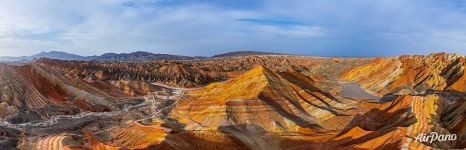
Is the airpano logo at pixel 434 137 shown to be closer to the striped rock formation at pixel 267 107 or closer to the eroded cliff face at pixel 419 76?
the striped rock formation at pixel 267 107

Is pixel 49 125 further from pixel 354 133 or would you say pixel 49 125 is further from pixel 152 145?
pixel 354 133

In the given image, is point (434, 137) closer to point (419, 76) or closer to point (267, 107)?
point (267, 107)

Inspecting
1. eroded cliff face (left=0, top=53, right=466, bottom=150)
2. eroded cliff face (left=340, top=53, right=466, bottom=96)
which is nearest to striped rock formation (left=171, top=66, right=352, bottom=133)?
eroded cliff face (left=0, top=53, right=466, bottom=150)

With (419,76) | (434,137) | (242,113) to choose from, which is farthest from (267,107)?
(419,76)

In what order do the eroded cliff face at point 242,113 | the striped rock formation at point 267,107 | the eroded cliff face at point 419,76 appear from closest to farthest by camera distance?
the eroded cliff face at point 242,113, the striped rock formation at point 267,107, the eroded cliff face at point 419,76

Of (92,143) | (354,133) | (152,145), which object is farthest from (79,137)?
(354,133)

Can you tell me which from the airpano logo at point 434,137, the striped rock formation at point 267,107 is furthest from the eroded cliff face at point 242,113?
the airpano logo at point 434,137

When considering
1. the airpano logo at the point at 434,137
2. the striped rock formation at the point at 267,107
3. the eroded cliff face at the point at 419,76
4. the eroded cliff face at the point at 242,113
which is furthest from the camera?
the eroded cliff face at the point at 419,76
